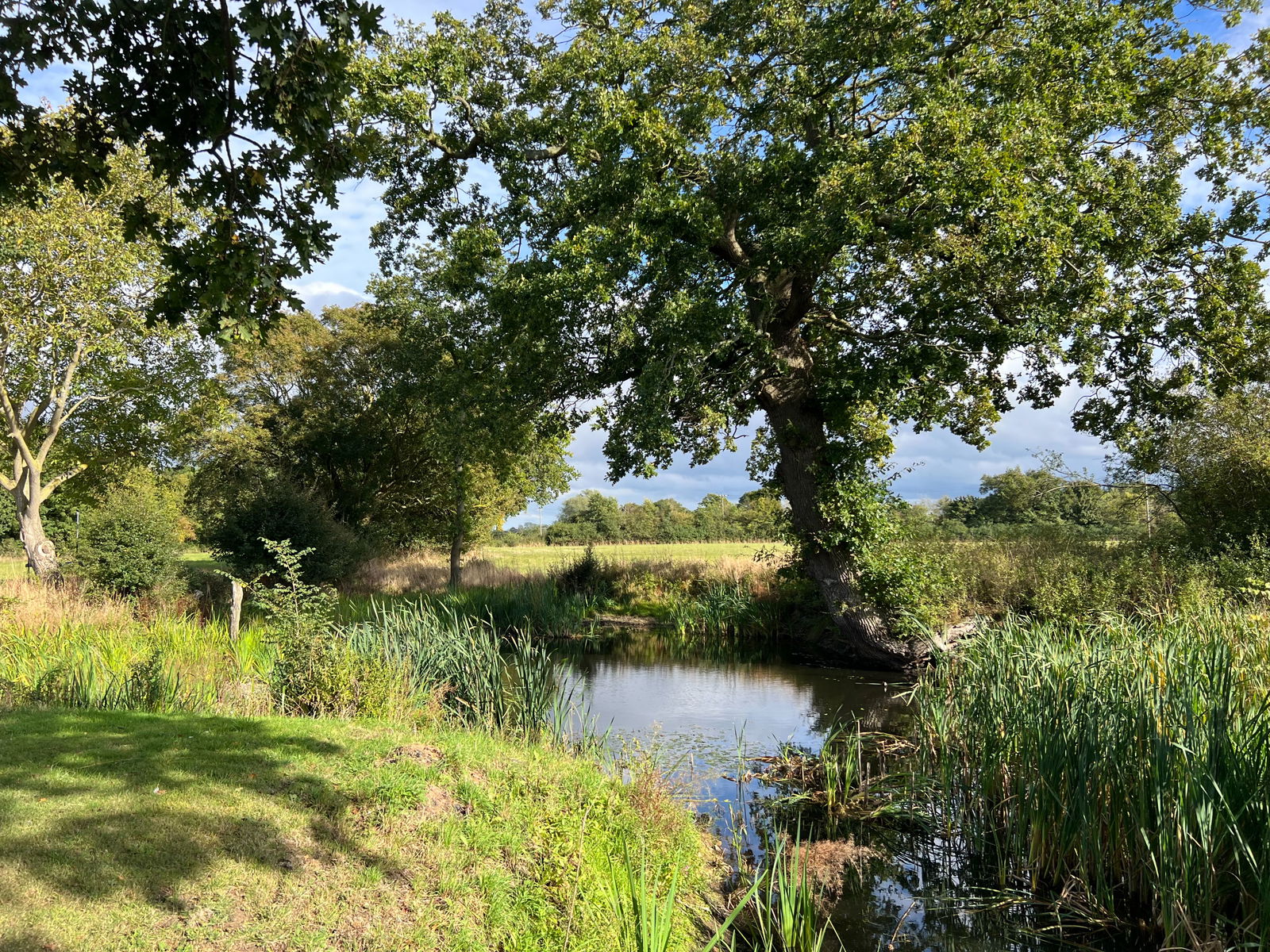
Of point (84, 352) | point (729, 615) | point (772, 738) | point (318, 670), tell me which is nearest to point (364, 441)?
point (84, 352)

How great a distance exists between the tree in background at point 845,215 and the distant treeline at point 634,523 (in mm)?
37654

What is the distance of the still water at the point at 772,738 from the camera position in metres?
5.36

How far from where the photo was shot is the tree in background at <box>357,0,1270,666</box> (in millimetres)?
12719

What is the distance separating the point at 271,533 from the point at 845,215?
1510 centimetres

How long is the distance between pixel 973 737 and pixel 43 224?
2155cm

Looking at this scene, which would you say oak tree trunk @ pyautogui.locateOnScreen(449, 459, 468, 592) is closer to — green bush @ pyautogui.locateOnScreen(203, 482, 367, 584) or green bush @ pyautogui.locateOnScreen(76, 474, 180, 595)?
green bush @ pyautogui.locateOnScreen(203, 482, 367, 584)

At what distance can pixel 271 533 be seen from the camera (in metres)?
18.4

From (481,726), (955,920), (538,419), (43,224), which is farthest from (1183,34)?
(43,224)

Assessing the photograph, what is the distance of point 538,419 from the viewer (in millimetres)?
16875

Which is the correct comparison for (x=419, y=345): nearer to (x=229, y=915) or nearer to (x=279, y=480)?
(x=279, y=480)

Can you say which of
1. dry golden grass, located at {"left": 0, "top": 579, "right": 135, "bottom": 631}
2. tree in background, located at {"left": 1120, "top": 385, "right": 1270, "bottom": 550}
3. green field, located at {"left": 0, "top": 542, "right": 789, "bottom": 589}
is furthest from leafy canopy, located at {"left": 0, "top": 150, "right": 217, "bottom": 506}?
tree in background, located at {"left": 1120, "top": 385, "right": 1270, "bottom": 550}

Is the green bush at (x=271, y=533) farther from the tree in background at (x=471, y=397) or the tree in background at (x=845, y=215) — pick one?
the tree in background at (x=845, y=215)

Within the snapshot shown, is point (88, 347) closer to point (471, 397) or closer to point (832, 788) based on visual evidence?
point (471, 397)

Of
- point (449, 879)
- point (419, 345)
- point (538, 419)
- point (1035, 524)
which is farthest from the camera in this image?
point (419, 345)
